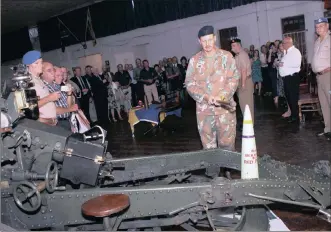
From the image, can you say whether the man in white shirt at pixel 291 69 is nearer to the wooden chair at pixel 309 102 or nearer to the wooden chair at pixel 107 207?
the wooden chair at pixel 309 102

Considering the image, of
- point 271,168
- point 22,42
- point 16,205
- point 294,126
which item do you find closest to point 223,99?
point 271,168

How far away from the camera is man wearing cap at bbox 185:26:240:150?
3557 millimetres

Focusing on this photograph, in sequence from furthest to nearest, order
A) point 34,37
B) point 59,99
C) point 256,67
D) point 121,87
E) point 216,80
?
point 34,37 < point 121,87 < point 256,67 < point 59,99 < point 216,80

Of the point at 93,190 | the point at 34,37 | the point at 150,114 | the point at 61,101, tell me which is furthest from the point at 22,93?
the point at 34,37

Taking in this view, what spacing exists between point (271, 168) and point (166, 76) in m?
9.90

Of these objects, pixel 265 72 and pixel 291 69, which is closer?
pixel 291 69

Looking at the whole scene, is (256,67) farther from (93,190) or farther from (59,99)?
(93,190)

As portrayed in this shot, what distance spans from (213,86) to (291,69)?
148 inches

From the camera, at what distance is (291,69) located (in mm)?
6805

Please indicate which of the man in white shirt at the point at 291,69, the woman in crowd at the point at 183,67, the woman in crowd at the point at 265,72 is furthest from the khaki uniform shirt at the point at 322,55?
the woman in crowd at the point at 183,67

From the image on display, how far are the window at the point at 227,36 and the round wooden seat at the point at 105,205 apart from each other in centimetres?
1156

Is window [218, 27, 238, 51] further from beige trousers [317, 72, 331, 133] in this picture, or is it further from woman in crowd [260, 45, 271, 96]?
beige trousers [317, 72, 331, 133]

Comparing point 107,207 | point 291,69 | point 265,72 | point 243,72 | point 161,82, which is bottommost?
point 107,207

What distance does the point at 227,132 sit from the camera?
3.69 metres
